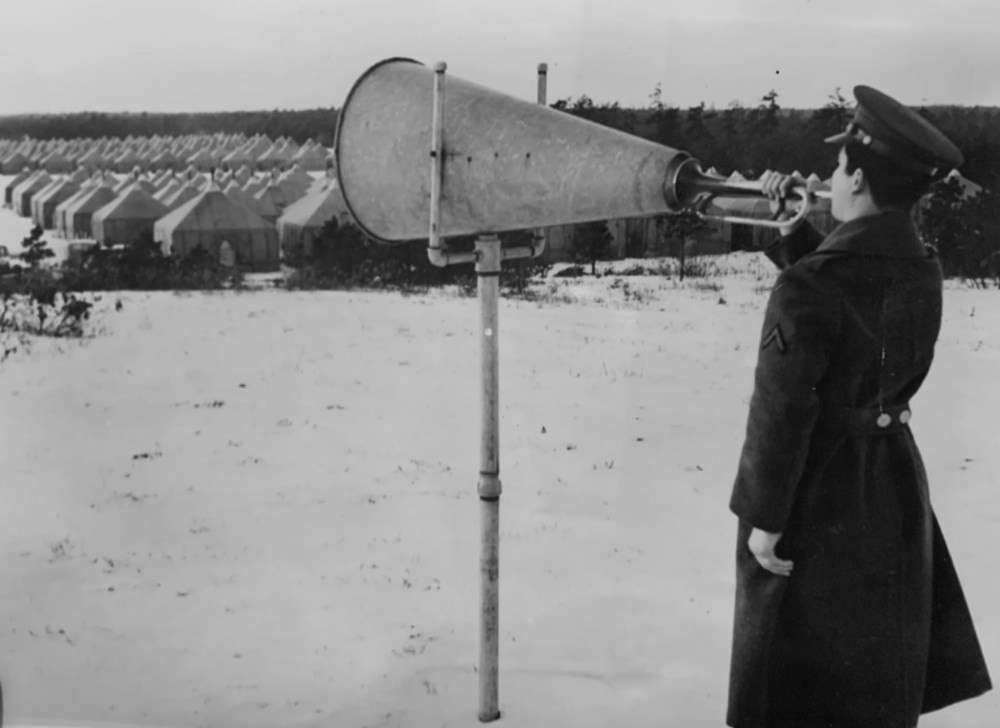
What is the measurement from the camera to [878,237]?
1772mm

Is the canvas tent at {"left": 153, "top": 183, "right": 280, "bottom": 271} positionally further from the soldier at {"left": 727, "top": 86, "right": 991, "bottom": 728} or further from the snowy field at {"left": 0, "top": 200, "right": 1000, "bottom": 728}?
the soldier at {"left": 727, "top": 86, "right": 991, "bottom": 728}

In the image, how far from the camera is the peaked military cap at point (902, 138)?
69.1 inches

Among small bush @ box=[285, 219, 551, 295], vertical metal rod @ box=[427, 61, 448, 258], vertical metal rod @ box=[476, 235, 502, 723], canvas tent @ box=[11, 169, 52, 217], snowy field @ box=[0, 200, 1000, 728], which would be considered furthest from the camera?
canvas tent @ box=[11, 169, 52, 217]

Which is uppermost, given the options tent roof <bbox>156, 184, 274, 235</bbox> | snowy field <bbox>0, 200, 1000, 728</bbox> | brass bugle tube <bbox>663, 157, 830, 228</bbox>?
brass bugle tube <bbox>663, 157, 830, 228</bbox>

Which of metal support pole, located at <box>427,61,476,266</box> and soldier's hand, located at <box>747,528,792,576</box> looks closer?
soldier's hand, located at <box>747,528,792,576</box>

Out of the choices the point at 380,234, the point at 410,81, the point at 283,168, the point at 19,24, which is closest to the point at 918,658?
the point at 380,234

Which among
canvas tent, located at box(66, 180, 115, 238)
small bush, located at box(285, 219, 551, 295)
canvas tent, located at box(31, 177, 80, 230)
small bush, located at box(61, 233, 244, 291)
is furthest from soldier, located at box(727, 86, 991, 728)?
canvas tent, located at box(31, 177, 80, 230)

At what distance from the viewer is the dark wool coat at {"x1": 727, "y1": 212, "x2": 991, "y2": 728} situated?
1.77m

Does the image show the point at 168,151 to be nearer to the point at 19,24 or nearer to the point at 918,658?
the point at 19,24

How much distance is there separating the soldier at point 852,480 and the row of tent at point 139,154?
5.18 ft

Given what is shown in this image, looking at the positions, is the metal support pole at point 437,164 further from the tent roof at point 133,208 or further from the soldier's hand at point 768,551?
the tent roof at point 133,208

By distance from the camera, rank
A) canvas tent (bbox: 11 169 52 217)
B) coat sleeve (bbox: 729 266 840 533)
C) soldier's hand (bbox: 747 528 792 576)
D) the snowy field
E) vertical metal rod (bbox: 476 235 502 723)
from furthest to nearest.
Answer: canvas tent (bbox: 11 169 52 217), the snowy field, vertical metal rod (bbox: 476 235 502 723), soldier's hand (bbox: 747 528 792 576), coat sleeve (bbox: 729 266 840 533)

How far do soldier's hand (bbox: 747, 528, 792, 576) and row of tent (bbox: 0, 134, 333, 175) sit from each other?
1.65m

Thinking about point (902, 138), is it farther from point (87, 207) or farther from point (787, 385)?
point (87, 207)
